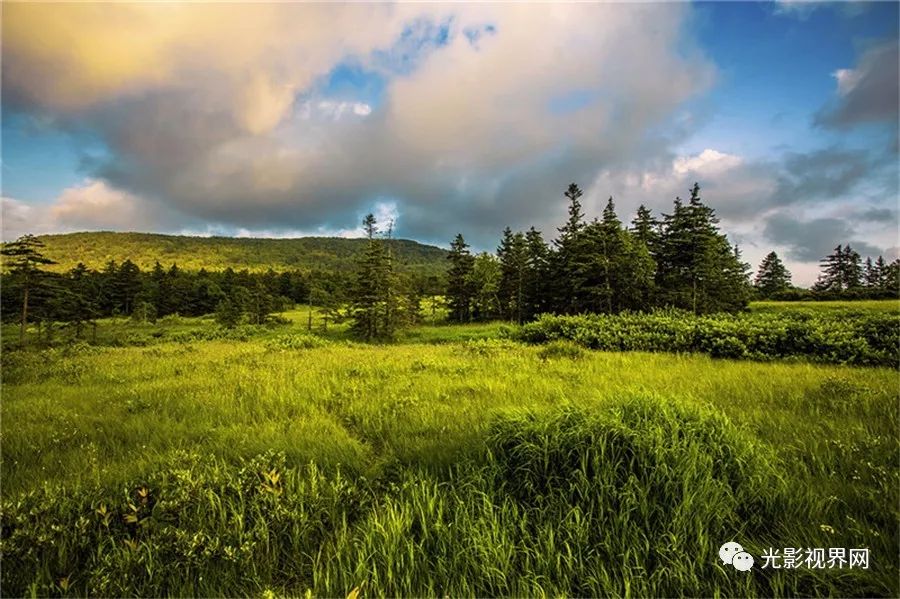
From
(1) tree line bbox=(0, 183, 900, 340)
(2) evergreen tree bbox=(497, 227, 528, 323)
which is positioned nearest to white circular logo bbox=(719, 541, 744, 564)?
(1) tree line bbox=(0, 183, 900, 340)

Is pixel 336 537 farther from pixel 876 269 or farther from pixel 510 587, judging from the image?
pixel 876 269

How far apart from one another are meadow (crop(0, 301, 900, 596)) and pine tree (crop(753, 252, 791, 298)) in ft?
330

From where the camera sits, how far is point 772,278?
85000 millimetres

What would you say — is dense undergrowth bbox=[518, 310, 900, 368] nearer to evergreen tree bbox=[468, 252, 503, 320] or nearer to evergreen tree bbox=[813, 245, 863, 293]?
evergreen tree bbox=[468, 252, 503, 320]

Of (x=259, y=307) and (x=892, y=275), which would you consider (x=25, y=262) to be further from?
(x=892, y=275)

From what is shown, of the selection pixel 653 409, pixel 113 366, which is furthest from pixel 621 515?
pixel 113 366

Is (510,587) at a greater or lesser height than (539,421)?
lesser

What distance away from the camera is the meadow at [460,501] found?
2.70 metres

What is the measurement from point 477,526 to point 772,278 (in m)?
109

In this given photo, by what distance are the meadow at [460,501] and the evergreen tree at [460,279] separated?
5581cm

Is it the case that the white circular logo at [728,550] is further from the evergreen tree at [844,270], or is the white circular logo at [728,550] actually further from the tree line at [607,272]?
the evergreen tree at [844,270]

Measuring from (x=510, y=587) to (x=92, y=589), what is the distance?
285 centimetres

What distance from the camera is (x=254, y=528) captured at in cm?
323

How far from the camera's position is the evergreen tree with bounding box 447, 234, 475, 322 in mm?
61562
